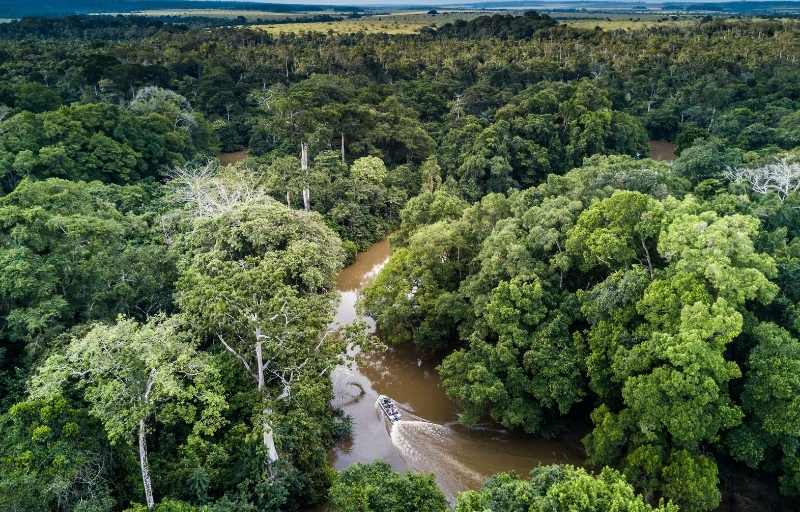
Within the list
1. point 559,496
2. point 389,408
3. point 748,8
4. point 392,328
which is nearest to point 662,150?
point 392,328

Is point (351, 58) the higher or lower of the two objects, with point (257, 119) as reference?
higher

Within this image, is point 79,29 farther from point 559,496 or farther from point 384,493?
point 559,496

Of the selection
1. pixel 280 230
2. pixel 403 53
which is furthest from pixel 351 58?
pixel 280 230

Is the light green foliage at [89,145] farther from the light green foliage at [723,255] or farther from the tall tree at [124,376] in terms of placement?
the light green foliage at [723,255]

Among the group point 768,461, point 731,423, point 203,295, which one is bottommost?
point 768,461

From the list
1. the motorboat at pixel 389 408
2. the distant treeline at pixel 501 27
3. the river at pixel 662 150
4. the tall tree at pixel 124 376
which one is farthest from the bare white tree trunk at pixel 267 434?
the distant treeline at pixel 501 27

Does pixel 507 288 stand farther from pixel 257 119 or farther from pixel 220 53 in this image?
pixel 220 53

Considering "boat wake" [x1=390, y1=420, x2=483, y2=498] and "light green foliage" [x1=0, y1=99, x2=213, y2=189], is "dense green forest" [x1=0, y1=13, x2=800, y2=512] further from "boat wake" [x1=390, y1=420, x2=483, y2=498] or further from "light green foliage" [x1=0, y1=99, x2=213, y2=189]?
"boat wake" [x1=390, y1=420, x2=483, y2=498]
